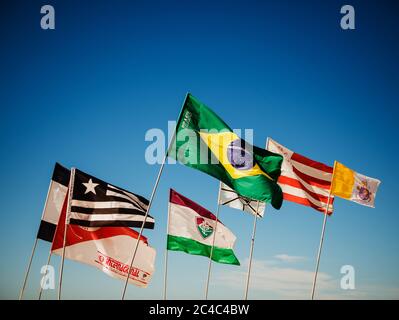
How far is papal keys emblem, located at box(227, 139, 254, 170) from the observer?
14.5 meters

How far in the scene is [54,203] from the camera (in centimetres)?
1766

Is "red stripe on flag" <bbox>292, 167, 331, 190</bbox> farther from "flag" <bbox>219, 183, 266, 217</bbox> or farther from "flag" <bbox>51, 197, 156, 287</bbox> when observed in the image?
"flag" <bbox>51, 197, 156, 287</bbox>

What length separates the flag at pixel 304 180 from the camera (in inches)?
741

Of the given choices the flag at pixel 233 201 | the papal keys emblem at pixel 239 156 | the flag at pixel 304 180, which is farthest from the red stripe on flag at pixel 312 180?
the papal keys emblem at pixel 239 156

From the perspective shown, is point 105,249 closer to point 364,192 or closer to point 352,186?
point 352,186

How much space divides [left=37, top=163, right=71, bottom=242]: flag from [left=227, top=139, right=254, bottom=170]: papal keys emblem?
29.1 feet

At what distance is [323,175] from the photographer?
19359 mm

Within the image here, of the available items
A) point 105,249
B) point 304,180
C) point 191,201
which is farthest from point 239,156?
point 105,249

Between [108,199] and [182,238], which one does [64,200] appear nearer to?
[108,199]

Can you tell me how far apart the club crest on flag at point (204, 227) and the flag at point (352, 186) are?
24.4ft

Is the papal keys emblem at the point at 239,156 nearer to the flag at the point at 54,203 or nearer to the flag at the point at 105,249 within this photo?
the flag at the point at 105,249

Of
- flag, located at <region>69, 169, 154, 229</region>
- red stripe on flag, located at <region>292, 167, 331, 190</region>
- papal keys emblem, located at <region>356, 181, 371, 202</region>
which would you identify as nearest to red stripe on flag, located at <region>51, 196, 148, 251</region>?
flag, located at <region>69, 169, 154, 229</region>

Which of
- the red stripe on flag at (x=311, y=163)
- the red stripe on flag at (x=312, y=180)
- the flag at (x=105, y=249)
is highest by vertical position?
the red stripe on flag at (x=311, y=163)
